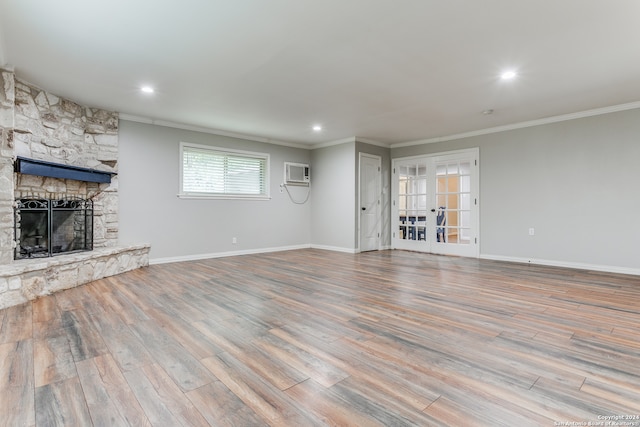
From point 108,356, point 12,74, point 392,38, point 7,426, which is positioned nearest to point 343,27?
point 392,38

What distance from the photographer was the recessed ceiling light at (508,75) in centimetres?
336

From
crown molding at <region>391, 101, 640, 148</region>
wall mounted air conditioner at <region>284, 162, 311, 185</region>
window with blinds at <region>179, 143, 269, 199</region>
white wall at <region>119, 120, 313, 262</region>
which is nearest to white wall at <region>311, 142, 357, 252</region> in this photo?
wall mounted air conditioner at <region>284, 162, 311, 185</region>

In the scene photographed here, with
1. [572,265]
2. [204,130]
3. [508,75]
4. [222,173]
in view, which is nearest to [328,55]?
[508,75]

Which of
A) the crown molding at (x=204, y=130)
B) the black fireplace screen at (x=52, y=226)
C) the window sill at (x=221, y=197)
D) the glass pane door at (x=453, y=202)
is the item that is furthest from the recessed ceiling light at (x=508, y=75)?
the black fireplace screen at (x=52, y=226)

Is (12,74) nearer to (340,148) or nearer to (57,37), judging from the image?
(57,37)

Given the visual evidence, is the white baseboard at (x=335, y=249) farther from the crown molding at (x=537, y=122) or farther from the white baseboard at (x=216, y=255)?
the crown molding at (x=537, y=122)

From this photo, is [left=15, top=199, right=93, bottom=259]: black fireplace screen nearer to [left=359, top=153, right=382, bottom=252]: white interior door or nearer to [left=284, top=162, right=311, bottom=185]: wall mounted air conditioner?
[left=284, top=162, right=311, bottom=185]: wall mounted air conditioner

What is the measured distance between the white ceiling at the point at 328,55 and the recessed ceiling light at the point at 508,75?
0.09 meters

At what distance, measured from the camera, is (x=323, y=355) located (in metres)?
1.96

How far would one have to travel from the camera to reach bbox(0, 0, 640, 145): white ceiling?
234 centimetres

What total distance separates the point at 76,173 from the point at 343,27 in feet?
12.5

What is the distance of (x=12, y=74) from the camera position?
10.8 ft

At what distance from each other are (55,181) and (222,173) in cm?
252

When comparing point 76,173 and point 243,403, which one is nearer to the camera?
point 243,403
